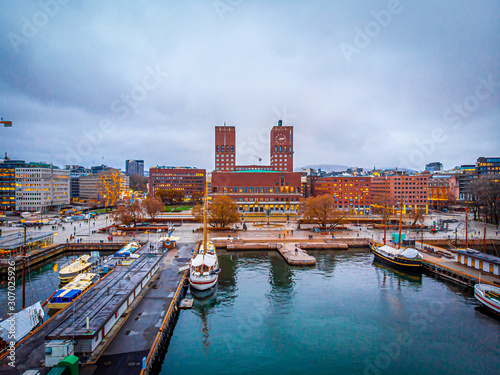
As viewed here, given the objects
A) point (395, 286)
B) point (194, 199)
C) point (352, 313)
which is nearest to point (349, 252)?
point (395, 286)

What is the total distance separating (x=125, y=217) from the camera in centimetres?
6019

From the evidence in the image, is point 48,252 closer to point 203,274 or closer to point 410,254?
point 203,274

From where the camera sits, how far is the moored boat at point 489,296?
25.6 m

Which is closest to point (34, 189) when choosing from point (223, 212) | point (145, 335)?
point (223, 212)

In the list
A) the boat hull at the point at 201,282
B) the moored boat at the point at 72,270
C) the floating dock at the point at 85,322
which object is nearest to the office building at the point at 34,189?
the moored boat at the point at 72,270

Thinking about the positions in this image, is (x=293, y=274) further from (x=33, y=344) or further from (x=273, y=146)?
(x=273, y=146)

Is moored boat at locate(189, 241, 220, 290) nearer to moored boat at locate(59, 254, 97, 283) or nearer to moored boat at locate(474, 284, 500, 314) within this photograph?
moored boat at locate(59, 254, 97, 283)

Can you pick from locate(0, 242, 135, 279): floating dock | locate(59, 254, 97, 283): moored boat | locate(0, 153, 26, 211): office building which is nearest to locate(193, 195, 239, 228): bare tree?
locate(0, 242, 135, 279): floating dock

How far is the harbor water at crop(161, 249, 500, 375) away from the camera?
18922 mm

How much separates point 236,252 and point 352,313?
25.3 metres

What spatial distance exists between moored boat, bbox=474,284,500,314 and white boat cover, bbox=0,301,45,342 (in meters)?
39.0

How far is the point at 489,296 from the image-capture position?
26.8m

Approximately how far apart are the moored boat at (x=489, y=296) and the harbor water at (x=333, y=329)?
0.91m

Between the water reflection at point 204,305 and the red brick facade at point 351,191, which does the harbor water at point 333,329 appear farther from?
the red brick facade at point 351,191
